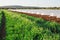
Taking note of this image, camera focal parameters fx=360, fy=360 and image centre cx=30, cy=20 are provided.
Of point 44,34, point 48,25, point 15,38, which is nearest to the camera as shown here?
point 44,34

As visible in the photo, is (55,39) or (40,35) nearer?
(55,39)

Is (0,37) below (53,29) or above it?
below

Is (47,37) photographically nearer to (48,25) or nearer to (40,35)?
(40,35)

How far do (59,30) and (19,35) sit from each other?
7.10 feet

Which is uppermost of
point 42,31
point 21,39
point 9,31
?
point 42,31

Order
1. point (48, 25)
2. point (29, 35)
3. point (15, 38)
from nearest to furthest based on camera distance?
point (29, 35) → point (15, 38) → point (48, 25)

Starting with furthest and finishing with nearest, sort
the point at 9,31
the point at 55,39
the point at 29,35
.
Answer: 1. the point at 9,31
2. the point at 29,35
3. the point at 55,39

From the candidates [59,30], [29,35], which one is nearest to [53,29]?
[59,30]

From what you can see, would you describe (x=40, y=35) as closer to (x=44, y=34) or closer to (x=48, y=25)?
(x=44, y=34)

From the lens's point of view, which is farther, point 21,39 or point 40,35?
point 21,39

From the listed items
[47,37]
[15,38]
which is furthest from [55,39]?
[15,38]

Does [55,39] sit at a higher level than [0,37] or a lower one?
higher

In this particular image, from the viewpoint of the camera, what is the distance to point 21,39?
60.0ft

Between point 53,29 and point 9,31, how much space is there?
3.90 m
